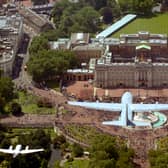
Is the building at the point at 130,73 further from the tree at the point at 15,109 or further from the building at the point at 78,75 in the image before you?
the tree at the point at 15,109

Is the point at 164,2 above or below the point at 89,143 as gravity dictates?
above

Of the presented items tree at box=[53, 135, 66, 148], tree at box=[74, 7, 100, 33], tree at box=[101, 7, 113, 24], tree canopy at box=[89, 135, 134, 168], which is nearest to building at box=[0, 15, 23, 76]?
tree at box=[74, 7, 100, 33]

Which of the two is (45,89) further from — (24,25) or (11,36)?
(24,25)

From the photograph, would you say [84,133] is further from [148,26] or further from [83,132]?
[148,26]

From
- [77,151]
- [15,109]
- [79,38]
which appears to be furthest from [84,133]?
[79,38]

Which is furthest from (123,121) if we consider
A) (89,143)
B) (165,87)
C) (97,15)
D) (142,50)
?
(97,15)

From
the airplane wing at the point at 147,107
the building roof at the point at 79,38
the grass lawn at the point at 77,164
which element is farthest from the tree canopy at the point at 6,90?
the building roof at the point at 79,38
